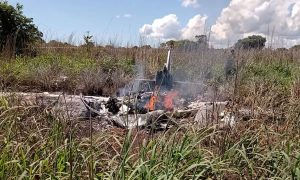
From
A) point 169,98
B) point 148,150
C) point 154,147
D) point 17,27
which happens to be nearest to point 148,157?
point 148,150

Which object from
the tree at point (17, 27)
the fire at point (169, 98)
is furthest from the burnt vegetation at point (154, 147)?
the tree at point (17, 27)

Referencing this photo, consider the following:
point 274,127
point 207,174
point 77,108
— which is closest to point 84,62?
point 77,108

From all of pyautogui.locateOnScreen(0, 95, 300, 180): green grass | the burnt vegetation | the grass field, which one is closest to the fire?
the burnt vegetation

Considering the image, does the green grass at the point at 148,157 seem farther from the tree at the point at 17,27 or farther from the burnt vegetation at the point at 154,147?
the tree at the point at 17,27

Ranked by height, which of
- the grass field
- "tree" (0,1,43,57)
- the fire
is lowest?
the fire

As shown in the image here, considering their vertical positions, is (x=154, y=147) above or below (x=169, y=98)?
above

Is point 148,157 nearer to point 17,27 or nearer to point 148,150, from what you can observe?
point 148,150

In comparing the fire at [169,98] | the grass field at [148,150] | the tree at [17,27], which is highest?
the tree at [17,27]

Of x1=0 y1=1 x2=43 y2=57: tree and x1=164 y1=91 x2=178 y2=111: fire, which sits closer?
x1=164 y1=91 x2=178 y2=111: fire

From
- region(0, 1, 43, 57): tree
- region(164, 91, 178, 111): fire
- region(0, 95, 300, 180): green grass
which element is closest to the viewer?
region(0, 95, 300, 180): green grass

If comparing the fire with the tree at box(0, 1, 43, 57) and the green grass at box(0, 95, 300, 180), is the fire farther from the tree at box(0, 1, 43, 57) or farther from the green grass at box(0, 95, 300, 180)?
the tree at box(0, 1, 43, 57)

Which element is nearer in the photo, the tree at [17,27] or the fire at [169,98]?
the fire at [169,98]

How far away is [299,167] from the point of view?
291 centimetres

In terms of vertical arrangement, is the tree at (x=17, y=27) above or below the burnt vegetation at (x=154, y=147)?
above
